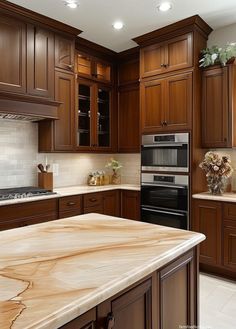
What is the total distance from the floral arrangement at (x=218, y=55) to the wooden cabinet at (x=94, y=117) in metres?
1.57

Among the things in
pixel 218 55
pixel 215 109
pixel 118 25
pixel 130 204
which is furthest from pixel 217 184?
pixel 118 25

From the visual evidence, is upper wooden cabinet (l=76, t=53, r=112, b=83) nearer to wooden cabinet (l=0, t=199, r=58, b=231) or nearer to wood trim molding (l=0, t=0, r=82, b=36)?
wood trim molding (l=0, t=0, r=82, b=36)

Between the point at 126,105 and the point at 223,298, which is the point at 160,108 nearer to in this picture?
the point at 126,105

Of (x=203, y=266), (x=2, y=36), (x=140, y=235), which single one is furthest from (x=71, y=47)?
(x=203, y=266)

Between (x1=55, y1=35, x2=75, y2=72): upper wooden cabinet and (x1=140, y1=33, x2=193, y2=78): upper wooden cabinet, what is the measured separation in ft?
3.15

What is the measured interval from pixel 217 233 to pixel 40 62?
290cm

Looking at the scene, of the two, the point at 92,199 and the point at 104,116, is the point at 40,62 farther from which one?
the point at 92,199

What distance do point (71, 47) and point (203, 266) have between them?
10.8ft

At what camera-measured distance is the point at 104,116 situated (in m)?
4.33

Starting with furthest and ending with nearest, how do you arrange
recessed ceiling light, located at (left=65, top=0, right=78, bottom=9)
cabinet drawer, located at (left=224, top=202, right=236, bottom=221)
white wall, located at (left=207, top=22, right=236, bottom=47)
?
white wall, located at (left=207, top=22, right=236, bottom=47)
cabinet drawer, located at (left=224, top=202, right=236, bottom=221)
recessed ceiling light, located at (left=65, top=0, right=78, bottom=9)

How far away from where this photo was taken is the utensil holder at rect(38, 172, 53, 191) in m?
3.53

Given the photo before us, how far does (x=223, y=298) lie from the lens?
8.86 ft

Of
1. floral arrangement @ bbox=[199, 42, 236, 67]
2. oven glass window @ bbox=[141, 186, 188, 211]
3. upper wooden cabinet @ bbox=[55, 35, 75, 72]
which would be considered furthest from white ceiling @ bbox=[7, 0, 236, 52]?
oven glass window @ bbox=[141, 186, 188, 211]

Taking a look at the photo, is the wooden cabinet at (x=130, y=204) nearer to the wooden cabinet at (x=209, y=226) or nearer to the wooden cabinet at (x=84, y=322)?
the wooden cabinet at (x=209, y=226)
